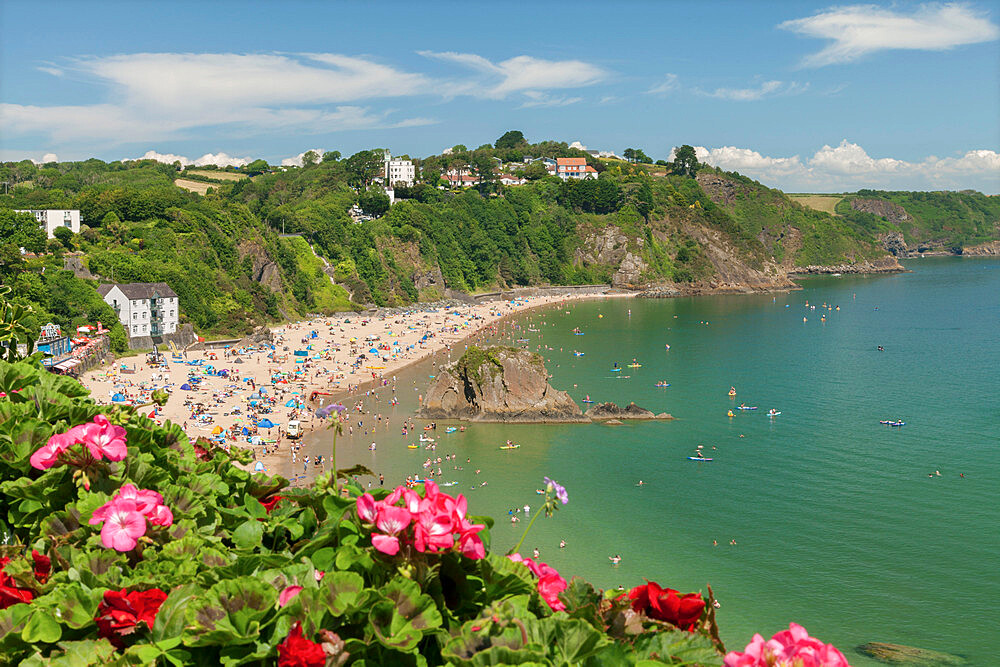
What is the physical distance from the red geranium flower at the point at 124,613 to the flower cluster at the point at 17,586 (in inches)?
24.7

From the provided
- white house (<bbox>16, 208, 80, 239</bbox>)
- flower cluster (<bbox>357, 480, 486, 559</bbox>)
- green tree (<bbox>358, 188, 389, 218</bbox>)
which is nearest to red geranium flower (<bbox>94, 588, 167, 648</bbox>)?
flower cluster (<bbox>357, 480, 486, 559</bbox>)

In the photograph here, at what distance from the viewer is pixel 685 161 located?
191750 millimetres

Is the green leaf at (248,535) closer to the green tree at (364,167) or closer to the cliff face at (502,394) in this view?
the cliff face at (502,394)

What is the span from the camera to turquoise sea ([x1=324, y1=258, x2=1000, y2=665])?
27.1m

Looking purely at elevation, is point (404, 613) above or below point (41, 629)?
above

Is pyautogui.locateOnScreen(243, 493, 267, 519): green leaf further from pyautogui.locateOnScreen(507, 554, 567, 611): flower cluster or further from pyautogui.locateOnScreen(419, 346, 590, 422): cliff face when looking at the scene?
pyautogui.locateOnScreen(419, 346, 590, 422): cliff face

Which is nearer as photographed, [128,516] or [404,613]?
[404,613]

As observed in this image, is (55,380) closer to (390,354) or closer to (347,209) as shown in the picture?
(390,354)

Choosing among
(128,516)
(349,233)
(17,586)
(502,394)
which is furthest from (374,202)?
(17,586)

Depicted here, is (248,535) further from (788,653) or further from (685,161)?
(685,161)

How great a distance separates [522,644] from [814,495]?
3686 cm

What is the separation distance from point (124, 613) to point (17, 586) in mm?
972

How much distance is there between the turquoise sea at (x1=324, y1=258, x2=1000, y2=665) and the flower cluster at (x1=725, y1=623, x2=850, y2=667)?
22762 mm

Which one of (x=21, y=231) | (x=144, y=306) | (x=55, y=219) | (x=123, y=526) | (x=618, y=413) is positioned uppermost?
(x=55, y=219)
